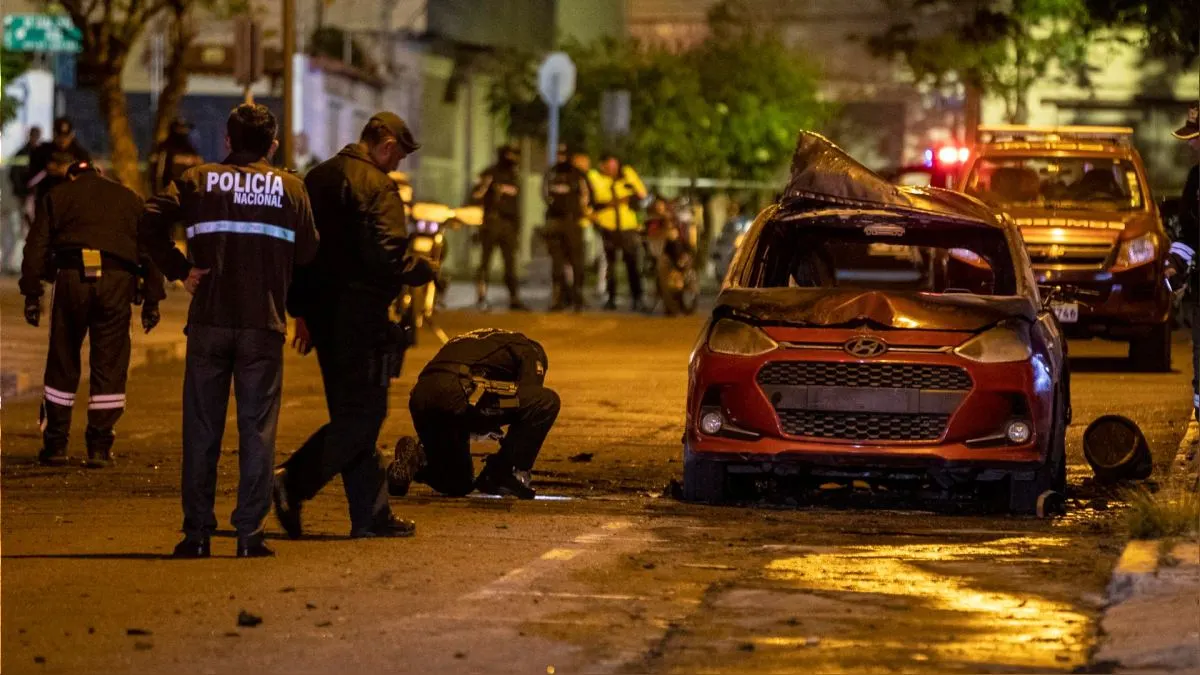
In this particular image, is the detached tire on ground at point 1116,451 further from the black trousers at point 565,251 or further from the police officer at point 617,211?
the police officer at point 617,211

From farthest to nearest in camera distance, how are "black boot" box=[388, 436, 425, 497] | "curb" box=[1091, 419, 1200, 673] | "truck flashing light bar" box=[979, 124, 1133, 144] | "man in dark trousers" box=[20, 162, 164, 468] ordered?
1. "truck flashing light bar" box=[979, 124, 1133, 144]
2. "man in dark trousers" box=[20, 162, 164, 468]
3. "black boot" box=[388, 436, 425, 497]
4. "curb" box=[1091, 419, 1200, 673]

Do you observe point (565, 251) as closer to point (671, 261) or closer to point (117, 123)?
point (671, 261)

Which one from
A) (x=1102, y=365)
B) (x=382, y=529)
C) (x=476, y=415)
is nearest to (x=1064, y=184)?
(x=1102, y=365)

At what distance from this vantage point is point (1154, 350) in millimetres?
19672

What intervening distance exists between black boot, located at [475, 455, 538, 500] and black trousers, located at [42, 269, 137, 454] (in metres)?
2.88

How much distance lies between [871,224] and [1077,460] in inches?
105

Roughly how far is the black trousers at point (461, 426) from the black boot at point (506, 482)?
11mm

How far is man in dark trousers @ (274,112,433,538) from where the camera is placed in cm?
970

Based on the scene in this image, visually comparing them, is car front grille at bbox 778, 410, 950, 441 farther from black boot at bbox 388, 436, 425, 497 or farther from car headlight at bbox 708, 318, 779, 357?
black boot at bbox 388, 436, 425, 497

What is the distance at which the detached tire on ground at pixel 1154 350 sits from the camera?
19.5 metres

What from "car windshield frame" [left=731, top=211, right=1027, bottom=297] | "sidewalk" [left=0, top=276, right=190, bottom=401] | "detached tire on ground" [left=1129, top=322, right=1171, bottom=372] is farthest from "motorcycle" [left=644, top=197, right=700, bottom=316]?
"car windshield frame" [left=731, top=211, right=1027, bottom=297]

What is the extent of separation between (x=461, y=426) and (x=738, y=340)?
141 cm

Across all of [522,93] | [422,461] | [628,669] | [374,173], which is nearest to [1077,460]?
[422,461]

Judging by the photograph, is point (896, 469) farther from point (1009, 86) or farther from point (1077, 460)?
point (1009, 86)
